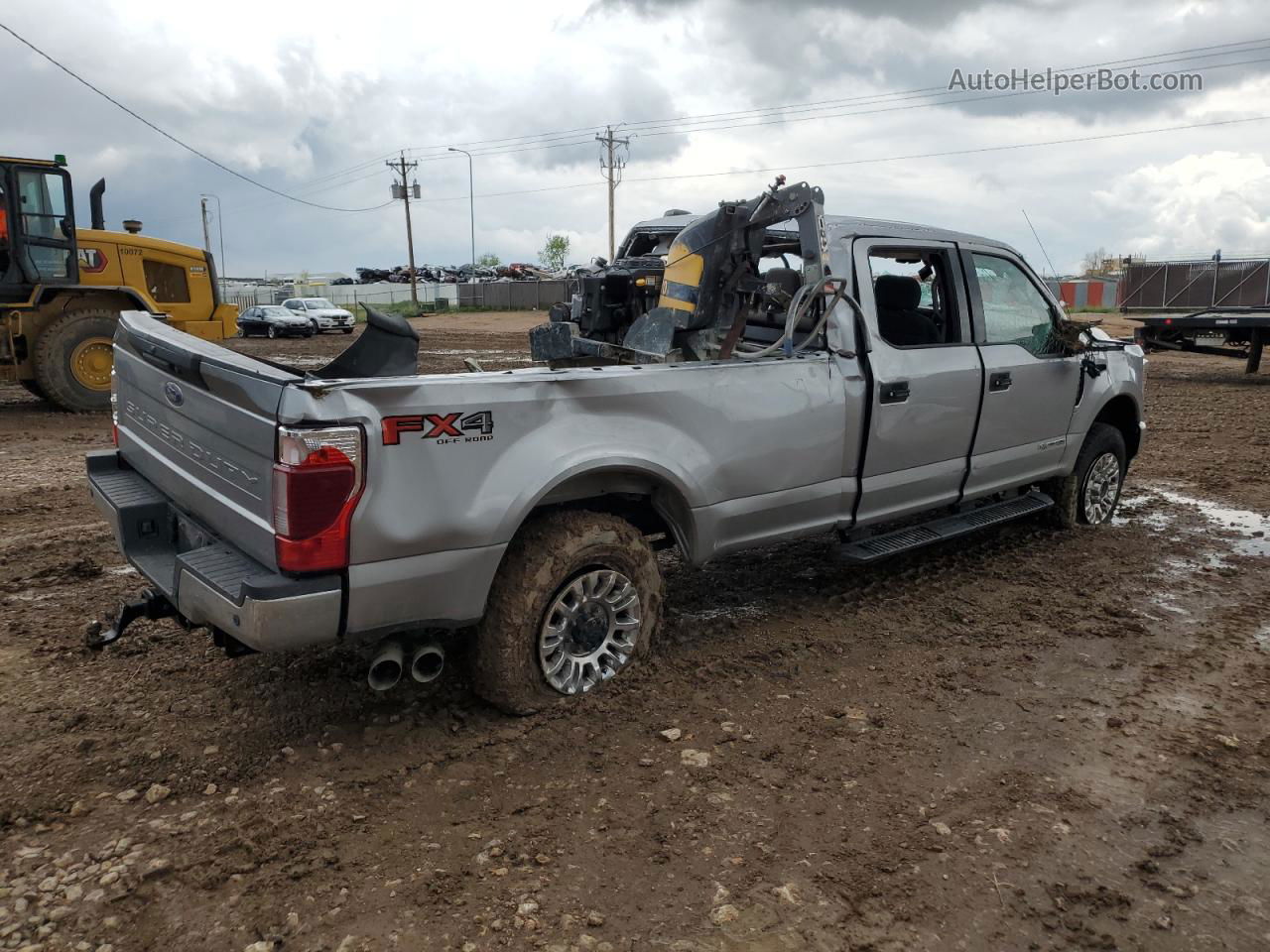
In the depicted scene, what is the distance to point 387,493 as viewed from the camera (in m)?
3.03

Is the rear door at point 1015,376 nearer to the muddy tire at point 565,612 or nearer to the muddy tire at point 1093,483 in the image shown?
the muddy tire at point 1093,483

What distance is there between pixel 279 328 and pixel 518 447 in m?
29.8

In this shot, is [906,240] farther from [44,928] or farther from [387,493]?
[44,928]

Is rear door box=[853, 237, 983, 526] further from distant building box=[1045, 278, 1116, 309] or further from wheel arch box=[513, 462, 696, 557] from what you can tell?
distant building box=[1045, 278, 1116, 309]

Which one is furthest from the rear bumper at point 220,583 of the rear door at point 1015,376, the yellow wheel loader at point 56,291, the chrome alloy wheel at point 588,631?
the yellow wheel loader at point 56,291

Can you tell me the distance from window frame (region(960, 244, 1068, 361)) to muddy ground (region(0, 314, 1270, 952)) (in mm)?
1414

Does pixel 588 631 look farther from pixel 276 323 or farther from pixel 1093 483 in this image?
pixel 276 323

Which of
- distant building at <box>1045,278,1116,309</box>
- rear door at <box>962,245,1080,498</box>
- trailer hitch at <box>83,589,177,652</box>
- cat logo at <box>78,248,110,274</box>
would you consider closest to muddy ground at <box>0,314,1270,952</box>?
trailer hitch at <box>83,589,177,652</box>

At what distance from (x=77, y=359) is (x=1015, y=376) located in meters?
10.6

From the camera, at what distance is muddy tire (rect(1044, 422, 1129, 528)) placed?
6273 millimetres

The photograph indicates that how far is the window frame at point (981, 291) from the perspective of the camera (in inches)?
210

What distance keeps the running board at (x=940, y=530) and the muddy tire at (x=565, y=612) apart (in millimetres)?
1308

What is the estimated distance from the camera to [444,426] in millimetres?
3121

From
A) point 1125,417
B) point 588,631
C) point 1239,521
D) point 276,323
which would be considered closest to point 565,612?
point 588,631
